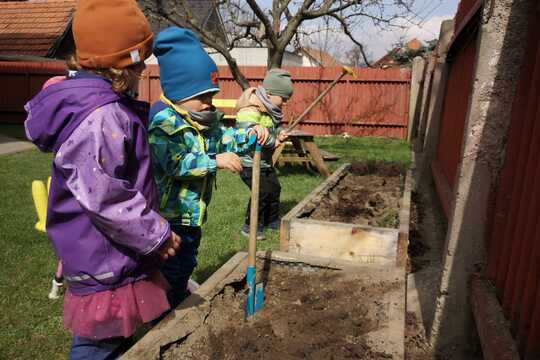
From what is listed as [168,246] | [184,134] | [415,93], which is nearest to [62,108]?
[168,246]

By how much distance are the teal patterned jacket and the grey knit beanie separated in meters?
2.12

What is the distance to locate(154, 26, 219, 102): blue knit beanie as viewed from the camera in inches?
104

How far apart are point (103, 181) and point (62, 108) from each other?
1.01 ft

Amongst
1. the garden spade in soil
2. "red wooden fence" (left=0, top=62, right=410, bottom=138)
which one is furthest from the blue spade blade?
"red wooden fence" (left=0, top=62, right=410, bottom=138)

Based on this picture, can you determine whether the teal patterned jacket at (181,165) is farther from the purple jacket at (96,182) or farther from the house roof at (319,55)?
the house roof at (319,55)

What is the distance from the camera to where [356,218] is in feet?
15.3

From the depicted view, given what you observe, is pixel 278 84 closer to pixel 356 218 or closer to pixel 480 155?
pixel 356 218

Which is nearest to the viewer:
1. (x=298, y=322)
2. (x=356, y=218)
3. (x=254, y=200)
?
(x=298, y=322)

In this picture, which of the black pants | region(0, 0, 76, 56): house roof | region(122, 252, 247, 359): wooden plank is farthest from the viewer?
region(0, 0, 76, 56): house roof

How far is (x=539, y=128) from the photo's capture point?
1.97m

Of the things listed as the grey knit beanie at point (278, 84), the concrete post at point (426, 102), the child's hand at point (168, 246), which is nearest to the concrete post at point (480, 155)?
the child's hand at point (168, 246)

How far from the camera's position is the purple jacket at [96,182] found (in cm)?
169

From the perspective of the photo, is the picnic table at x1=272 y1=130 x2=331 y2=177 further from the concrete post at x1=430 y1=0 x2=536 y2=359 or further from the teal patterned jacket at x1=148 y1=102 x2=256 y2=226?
the concrete post at x1=430 y1=0 x2=536 y2=359

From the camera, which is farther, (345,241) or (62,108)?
(345,241)
